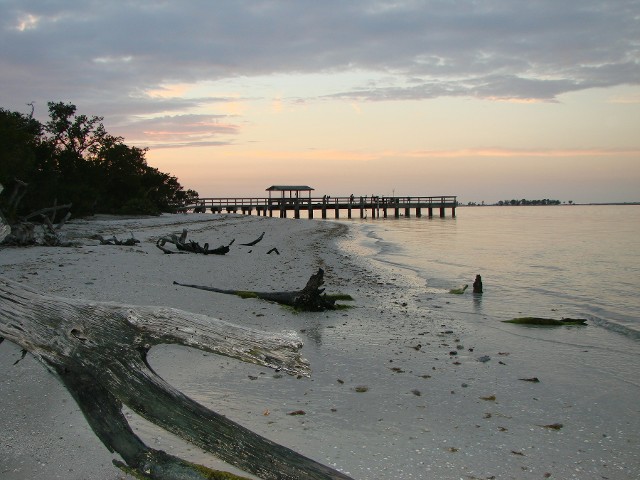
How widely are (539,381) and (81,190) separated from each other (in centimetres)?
3131

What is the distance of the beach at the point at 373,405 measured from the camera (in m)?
3.92

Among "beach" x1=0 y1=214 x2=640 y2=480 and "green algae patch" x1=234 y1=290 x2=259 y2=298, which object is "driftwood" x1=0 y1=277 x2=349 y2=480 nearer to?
"beach" x1=0 y1=214 x2=640 y2=480

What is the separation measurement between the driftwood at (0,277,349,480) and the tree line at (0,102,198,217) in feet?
62.0

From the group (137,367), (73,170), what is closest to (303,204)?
(73,170)

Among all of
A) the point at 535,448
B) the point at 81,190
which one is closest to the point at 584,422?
the point at 535,448

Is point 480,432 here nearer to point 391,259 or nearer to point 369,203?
point 391,259

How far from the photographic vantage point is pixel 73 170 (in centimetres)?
3566

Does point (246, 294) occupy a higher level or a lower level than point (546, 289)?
higher

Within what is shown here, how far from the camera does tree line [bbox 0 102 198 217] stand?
22891 mm

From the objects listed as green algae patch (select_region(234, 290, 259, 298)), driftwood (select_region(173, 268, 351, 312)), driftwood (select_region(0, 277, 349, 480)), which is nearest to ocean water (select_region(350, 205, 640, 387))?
driftwood (select_region(173, 268, 351, 312))

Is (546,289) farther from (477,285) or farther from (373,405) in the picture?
(373,405)

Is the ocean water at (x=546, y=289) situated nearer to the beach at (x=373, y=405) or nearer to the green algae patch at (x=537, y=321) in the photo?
the green algae patch at (x=537, y=321)

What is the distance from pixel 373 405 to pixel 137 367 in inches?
113

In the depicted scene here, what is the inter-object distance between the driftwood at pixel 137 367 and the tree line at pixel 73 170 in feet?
62.0
